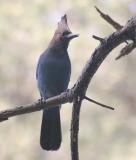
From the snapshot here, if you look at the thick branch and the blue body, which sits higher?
the blue body

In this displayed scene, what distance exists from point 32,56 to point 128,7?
1191 mm

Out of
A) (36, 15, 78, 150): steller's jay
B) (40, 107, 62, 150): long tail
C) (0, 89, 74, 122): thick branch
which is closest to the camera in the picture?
(0, 89, 74, 122): thick branch

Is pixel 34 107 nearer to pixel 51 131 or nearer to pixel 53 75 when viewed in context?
pixel 51 131

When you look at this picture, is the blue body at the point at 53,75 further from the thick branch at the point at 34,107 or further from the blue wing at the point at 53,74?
the thick branch at the point at 34,107

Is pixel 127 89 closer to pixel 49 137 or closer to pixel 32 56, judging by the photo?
pixel 32 56

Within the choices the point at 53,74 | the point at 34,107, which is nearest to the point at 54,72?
the point at 53,74

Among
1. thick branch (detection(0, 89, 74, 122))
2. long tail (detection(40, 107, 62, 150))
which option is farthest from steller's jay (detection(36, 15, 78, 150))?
thick branch (detection(0, 89, 74, 122))

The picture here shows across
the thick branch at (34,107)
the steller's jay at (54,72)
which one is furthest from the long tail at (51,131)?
the thick branch at (34,107)

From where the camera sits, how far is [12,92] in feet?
20.0

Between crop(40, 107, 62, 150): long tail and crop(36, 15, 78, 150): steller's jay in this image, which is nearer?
crop(40, 107, 62, 150): long tail

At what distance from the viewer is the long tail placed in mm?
2389

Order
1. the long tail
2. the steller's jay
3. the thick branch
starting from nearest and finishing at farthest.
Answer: the thick branch → the long tail → the steller's jay

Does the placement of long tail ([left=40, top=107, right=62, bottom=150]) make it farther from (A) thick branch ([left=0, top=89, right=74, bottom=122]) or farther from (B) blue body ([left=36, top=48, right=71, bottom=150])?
(A) thick branch ([left=0, top=89, right=74, bottom=122])

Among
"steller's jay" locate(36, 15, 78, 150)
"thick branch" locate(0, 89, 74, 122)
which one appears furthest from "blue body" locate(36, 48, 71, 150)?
"thick branch" locate(0, 89, 74, 122)
